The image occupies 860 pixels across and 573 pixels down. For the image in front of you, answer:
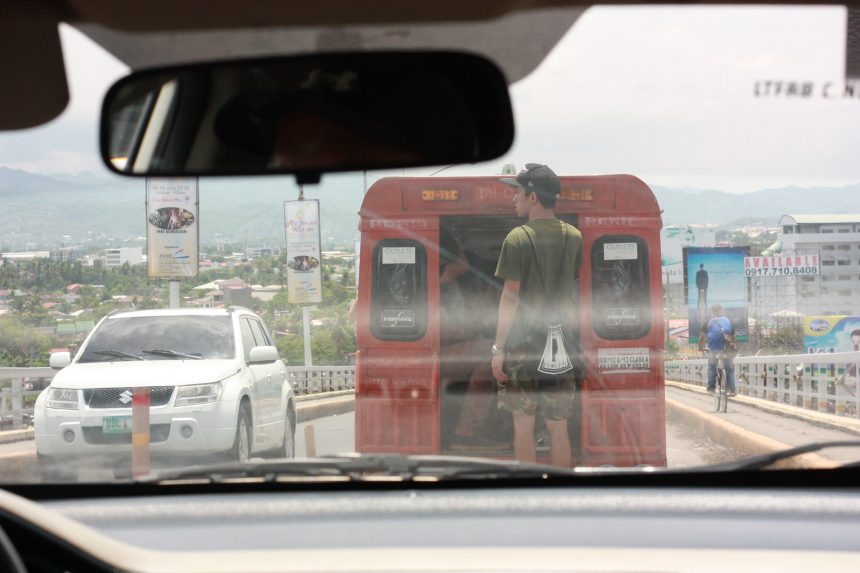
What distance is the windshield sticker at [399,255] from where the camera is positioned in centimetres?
608

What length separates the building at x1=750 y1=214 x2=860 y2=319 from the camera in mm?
4285

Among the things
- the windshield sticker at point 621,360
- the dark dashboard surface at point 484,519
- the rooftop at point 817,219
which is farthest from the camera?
the windshield sticker at point 621,360

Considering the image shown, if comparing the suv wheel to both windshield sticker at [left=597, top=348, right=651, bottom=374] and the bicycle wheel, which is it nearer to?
the bicycle wheel

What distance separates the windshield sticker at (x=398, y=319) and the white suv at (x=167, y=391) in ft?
6.54

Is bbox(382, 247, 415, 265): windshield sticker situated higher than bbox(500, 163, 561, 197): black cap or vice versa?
bbox(500, 163, 561, 197): black cap

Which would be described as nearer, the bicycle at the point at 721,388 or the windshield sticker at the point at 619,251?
the bicycle at the point at 721,388

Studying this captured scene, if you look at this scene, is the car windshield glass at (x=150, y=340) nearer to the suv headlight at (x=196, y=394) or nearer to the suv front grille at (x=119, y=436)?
the suv headlight at (x=196, y=394)

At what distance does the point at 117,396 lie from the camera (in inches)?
138

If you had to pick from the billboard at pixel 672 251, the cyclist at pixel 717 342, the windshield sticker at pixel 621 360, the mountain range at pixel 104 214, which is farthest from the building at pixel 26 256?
the billboard at pixel 672 251

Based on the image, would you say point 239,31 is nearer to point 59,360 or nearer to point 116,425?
point 59,360

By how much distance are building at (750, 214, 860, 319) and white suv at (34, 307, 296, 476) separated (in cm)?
254

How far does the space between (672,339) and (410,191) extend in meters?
2.00

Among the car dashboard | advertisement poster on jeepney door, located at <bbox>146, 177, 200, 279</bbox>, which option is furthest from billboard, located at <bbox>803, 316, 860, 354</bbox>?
advertisement poster on jeepney door, located at <bbox>146, 177, 200, 279</bbox>

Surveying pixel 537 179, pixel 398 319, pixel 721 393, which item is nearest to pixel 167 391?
pixel 537 179
